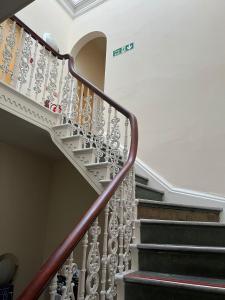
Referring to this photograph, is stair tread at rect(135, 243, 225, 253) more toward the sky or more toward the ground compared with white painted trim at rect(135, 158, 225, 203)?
more toward the ground

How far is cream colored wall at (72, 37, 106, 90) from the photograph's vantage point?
5.92m

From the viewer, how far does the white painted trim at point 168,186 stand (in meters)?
2.92

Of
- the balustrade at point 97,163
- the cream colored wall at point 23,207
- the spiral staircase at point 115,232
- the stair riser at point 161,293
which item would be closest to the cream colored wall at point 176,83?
the spiral staircase at point 115,232

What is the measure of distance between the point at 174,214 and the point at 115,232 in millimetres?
929

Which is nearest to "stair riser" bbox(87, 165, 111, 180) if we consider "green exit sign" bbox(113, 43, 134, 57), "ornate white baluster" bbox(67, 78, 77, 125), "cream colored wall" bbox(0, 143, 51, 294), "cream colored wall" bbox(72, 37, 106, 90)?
"ornate white baluster" bbox(67, 78, 77, 125)

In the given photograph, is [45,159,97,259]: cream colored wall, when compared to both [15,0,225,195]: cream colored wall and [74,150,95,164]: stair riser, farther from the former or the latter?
[74,150,95,164]: stair riser

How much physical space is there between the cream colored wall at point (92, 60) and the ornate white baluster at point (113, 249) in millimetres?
4499

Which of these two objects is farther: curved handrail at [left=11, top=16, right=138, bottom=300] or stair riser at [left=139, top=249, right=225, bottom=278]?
stair riser at [left=139, top=249, right=225, bottom=278]

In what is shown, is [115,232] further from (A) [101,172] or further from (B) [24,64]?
(B) [24,64]

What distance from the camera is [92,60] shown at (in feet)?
20.6

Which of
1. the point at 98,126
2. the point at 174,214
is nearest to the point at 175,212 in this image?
the point at 174,214

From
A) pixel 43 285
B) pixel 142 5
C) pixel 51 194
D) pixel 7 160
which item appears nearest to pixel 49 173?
pixel 51 194

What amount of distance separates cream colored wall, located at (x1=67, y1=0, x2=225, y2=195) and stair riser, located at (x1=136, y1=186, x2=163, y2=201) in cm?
30

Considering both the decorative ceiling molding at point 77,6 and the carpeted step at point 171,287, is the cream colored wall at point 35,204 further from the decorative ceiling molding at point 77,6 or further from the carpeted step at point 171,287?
the decorative ceiling molding at point 77,6
